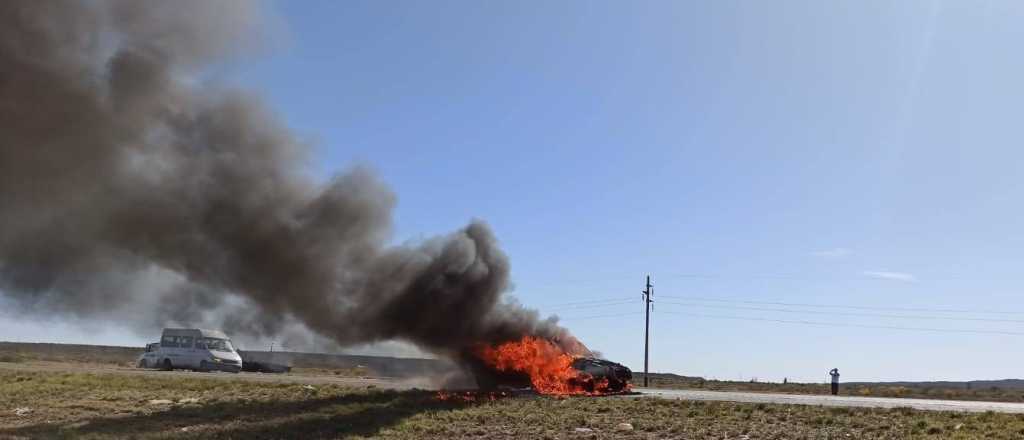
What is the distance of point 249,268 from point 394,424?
939 cm

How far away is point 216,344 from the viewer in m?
52.4

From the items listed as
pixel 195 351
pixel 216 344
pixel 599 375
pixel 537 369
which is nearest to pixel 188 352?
pixel 195 351

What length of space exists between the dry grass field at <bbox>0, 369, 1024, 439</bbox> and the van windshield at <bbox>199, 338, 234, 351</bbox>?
2068 cm

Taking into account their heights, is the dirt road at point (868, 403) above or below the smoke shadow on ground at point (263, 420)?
above

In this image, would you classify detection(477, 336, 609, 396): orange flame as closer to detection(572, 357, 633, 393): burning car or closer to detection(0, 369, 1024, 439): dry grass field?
detection(572, 357, 633, 393): burning car

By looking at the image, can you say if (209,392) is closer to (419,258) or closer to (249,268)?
(249,268)

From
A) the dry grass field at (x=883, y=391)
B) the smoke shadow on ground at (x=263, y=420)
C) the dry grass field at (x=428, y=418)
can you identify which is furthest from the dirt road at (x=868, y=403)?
the smoke shadow on ground at (x=263, y=420)

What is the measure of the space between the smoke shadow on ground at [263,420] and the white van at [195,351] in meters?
25.2

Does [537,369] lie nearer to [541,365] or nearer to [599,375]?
[541,365]

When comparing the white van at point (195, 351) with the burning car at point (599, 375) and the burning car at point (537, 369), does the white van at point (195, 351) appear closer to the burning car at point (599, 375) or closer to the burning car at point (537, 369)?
the burning car at point (537, 369)

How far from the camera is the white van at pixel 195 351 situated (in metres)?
51.3

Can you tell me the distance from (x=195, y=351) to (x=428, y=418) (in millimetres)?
33481

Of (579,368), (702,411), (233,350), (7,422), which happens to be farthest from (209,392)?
(233,350)

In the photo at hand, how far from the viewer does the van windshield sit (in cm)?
5181
